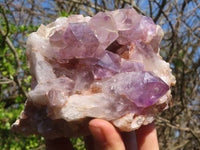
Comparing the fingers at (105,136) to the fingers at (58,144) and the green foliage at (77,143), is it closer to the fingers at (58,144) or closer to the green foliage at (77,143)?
the fingers at (58,144)

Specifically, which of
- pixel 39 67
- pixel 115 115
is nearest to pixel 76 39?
pixel 39 67

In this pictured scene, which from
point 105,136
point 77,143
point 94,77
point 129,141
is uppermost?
point 94,77

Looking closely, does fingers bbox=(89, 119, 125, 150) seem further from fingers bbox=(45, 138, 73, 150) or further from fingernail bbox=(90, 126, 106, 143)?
fingers bbox=(45, 138, 73, 150)

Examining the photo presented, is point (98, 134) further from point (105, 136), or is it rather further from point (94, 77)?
point (94, 77)

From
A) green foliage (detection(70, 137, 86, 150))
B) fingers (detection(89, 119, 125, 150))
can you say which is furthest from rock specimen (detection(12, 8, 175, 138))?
green foliage (detection(70, 137, 86, 150))

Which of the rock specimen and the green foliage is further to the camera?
the green foliage

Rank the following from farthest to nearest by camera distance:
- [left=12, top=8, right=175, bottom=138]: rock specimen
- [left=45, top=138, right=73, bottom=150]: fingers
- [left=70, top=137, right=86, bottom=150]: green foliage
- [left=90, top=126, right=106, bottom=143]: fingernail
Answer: [left=70, top=137, right=86, bottom=150]: green foliage
[left=45, top=138, right=73, bottom=150]: fingers
[left=12, top=8, right=175, bottom=138]: rock specimen
[left=90, top=126, right=106, bottom=143]: fingernail

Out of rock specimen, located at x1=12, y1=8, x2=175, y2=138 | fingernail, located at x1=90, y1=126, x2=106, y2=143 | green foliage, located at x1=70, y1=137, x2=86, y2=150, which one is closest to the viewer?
fingernail, located at x1=90, y1=126, x2=106, y2=143

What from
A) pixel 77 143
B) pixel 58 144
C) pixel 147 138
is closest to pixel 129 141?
pixel 147 138

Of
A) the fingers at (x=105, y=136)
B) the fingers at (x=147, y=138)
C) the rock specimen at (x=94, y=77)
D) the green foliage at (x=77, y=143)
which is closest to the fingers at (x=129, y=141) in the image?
the fingers at (x=147, y=138)
